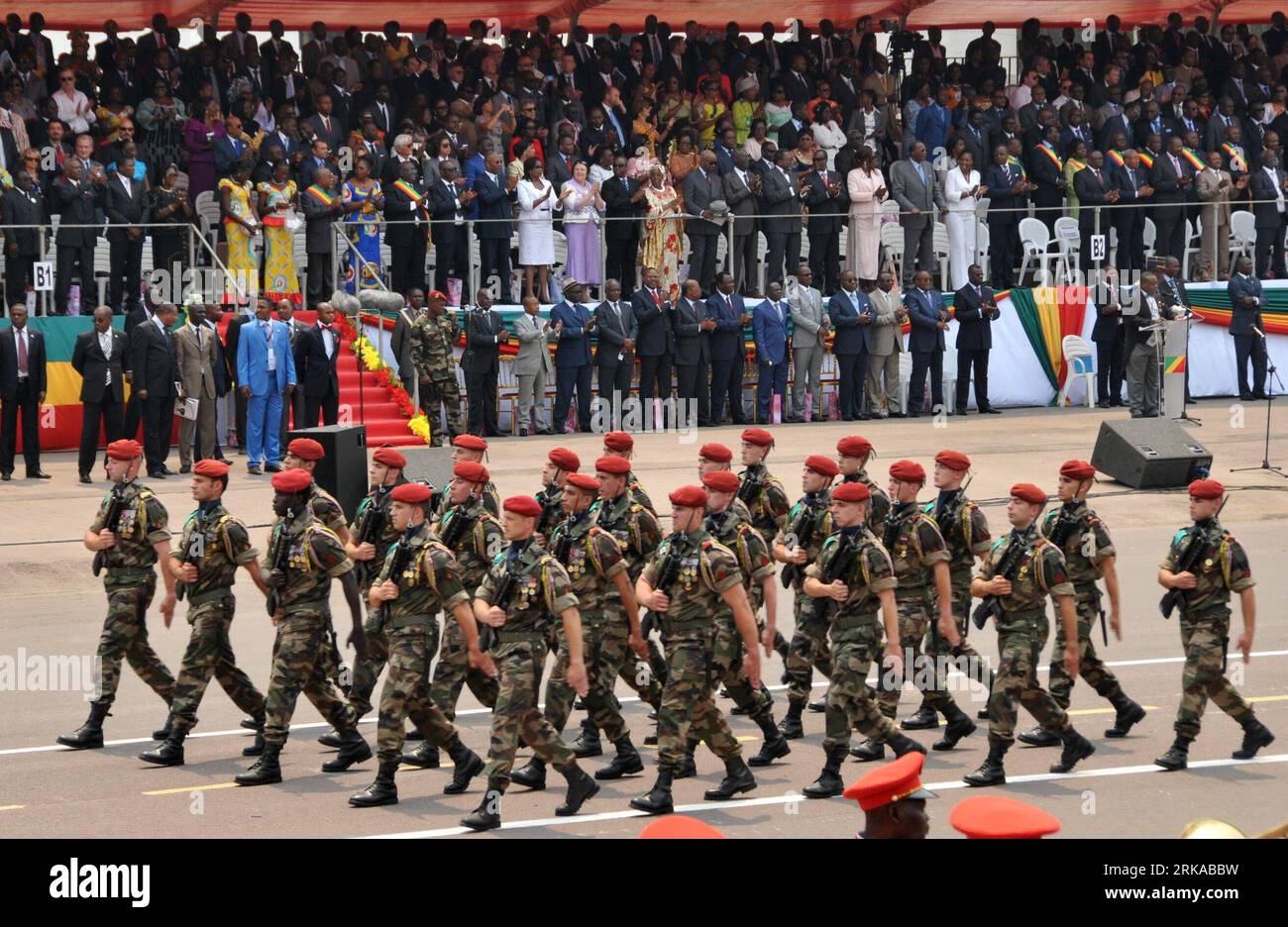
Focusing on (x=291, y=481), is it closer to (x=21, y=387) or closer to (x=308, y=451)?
(x=308, y=451)

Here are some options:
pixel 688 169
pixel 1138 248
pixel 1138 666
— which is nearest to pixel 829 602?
pixel 1138 666

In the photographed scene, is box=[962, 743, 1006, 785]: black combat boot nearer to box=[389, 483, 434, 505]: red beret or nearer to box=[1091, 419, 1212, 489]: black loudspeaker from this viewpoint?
box=[389, 483, 434, 505]: red beret

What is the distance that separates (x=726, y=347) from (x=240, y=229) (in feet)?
21.6

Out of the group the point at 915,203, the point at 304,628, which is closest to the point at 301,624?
the point at 304,628

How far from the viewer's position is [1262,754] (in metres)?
13.0

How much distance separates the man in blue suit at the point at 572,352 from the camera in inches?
1004

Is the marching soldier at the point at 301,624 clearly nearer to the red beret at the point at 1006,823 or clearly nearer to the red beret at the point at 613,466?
the red beret at the point at 613,466

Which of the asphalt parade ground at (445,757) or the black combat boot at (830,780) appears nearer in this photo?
the asphalt parade ground at (445,757)

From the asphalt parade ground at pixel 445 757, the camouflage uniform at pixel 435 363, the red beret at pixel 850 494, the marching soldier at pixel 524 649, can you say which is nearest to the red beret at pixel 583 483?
the marching soldier at pixel 524 649

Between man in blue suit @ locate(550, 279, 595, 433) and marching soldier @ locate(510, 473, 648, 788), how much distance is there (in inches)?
504

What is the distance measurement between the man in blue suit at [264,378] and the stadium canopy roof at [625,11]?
7.27 metres

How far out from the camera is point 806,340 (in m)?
27.2

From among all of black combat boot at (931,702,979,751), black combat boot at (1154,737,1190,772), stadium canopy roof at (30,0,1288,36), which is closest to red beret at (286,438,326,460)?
black combat boot at (931,702,979,751)

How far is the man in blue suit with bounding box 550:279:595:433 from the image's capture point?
25.5 m
